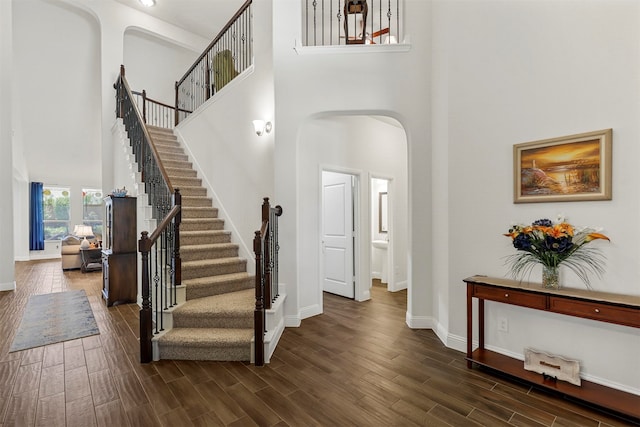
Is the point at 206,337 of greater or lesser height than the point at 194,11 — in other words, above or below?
below

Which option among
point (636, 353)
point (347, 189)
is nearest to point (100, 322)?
point (347, 189)

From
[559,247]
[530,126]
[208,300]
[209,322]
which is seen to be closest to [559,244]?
[559,247]

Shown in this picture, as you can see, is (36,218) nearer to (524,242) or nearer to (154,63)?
(154,63)

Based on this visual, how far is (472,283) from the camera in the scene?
2.81 metres

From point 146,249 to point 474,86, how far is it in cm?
354

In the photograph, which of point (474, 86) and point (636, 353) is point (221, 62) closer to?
point (474, 86)

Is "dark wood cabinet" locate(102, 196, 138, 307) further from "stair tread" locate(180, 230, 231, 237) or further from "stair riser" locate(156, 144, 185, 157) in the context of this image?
"stair riser" locate(156, 144, 185, 157)

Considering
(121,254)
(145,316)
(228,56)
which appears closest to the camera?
(145,316)

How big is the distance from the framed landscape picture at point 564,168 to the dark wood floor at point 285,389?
1598 millimetres

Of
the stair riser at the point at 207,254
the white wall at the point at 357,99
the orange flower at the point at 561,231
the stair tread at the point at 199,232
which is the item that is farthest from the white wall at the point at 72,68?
the orange flower at the point at 561,231

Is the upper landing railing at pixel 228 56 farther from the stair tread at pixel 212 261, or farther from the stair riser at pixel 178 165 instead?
the stair tread at pixel 212 261

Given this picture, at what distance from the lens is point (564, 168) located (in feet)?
8.35

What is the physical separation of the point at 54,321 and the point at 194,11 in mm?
7085

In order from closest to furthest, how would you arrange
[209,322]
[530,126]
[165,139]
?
[530,126] → [209,322] → [165,139]
